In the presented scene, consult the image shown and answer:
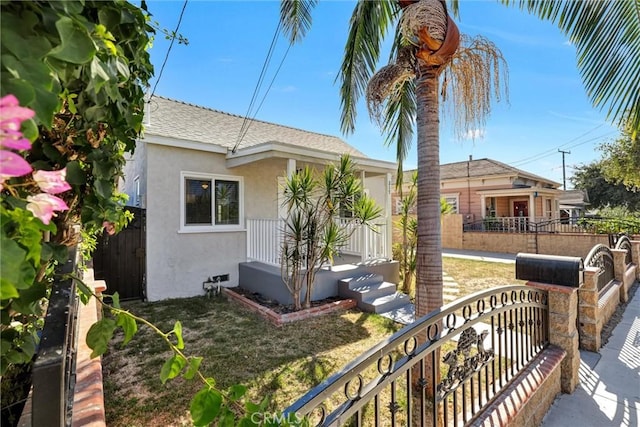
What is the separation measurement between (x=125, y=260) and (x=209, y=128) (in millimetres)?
4705

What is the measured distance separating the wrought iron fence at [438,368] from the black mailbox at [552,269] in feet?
0.71

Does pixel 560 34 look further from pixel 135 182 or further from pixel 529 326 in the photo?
pixel 135 182

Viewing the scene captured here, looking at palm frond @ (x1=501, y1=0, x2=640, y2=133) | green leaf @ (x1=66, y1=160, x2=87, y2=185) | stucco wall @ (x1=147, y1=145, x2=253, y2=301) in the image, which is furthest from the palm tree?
stucco wall @ (x1=147, y1=145, x2=253, y2=301)

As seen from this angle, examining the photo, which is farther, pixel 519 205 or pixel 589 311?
pixel 519 205

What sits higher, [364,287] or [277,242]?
[277,242]

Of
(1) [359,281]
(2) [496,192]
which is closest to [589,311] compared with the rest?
(1) [359,281]

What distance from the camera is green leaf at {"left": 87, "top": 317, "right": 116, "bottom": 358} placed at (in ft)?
3.22

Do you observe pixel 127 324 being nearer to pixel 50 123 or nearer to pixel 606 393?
pixel 50 123

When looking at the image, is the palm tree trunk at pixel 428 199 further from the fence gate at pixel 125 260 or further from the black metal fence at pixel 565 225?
the black metal fence at pixel 565 225

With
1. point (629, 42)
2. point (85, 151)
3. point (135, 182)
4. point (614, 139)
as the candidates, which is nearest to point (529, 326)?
point (629, 42)

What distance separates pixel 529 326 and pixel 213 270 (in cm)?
697

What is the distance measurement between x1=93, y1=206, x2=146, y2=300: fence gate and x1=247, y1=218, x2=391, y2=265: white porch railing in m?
2.68

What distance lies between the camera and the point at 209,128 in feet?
31.7

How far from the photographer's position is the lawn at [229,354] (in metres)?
3.41
